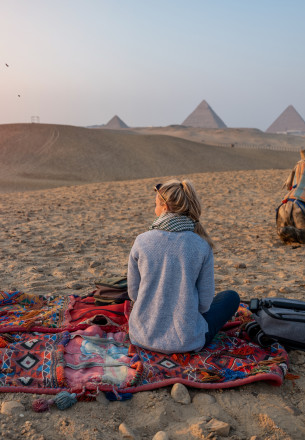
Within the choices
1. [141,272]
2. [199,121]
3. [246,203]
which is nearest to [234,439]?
[141,272]

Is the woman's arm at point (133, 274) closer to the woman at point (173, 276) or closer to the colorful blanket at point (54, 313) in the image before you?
the woman at point (173, 276)

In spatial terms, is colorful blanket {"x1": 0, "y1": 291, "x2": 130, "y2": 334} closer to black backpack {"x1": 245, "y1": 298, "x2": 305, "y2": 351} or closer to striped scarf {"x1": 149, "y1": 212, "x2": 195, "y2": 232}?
striped scarf {"x1": 149, "y1": 212, "x2": 195, "y2": 232}

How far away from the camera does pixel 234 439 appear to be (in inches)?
98.4

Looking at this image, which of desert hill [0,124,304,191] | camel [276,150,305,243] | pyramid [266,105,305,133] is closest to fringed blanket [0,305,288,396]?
camel [276,150,305,243]

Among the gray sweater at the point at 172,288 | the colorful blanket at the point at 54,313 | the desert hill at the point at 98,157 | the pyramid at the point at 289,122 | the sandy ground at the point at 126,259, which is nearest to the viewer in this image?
the sandy ground at the point at 126,259

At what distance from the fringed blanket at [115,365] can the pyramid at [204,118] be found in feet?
461

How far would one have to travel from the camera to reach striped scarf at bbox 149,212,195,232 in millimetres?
3070

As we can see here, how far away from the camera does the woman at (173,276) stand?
3.04 metres

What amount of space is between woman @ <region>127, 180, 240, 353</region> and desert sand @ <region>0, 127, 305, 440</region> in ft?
1.21

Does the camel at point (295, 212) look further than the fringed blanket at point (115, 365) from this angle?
Yes

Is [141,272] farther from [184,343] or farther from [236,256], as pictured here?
[236,256]

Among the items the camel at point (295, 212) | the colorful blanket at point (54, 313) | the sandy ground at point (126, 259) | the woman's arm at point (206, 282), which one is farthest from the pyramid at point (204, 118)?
the woman's arm at point (206, 282)

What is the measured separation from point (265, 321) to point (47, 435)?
1.71m

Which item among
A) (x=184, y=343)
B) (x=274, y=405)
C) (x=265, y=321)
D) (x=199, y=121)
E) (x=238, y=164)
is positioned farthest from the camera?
(x=199, y=121)
